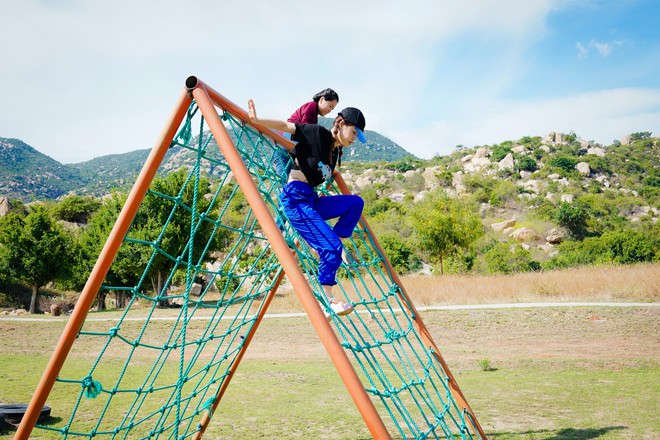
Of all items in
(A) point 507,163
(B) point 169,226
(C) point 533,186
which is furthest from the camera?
(A) point 507,163

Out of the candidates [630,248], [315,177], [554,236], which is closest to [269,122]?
[315,177]

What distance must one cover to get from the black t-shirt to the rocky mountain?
72804mm

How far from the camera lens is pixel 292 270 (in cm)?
230

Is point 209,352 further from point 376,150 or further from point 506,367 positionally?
point 376,150

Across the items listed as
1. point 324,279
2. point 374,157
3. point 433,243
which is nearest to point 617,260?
point 433,243

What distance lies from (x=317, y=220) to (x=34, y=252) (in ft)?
75.8

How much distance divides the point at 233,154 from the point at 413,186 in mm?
55880

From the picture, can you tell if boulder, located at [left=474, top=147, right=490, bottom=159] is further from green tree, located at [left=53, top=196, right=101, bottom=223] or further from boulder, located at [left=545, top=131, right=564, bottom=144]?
green tree, located at [left=53, top=196, right=101, bottom=223]

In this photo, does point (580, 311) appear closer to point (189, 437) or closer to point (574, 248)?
point (189, 437)

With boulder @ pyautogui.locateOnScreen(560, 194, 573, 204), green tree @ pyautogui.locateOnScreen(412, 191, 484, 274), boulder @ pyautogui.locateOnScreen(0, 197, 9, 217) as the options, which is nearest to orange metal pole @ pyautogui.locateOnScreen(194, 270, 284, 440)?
green tree @ pyautogui.locateOnScreen(412, 191, 484, 274)

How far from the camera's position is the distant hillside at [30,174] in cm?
8688

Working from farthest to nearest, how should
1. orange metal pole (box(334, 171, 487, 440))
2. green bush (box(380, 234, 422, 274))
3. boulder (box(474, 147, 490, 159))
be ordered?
boulder (box(474, 147, 490, 159)) < green bush (box(380, 234, 422, 274)) < orange metal pole (box(334, 171, 487, 440))

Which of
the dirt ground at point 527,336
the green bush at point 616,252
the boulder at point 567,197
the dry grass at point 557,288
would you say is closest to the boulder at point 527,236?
the green bush at point 616,252

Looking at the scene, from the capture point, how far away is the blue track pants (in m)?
3.03
